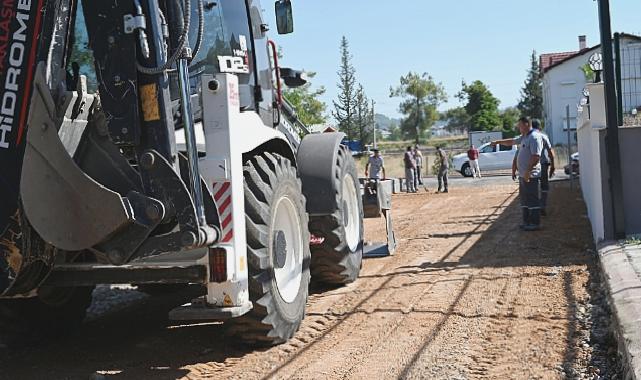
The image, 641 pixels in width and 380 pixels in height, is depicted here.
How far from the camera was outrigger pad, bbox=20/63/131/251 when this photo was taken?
462cm

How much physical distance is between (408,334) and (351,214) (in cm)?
291

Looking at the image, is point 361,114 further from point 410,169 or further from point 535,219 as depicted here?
point 535,219

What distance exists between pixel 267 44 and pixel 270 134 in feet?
6.06

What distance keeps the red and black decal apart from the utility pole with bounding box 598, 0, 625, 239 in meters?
6.40

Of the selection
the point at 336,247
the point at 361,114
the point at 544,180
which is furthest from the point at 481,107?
the point at 336,247

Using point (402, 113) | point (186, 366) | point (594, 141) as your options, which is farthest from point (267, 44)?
point (402, 113)

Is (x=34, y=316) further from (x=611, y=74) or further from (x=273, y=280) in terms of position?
(x=611, y=74)

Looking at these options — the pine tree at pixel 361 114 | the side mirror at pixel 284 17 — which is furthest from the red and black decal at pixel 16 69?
the pine tree at pixel 361 114

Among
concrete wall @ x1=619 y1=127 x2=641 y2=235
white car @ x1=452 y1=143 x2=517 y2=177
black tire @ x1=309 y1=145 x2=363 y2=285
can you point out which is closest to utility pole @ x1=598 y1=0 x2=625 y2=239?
concrete wall @ x1=619 y1=127 x2=641 y2=235

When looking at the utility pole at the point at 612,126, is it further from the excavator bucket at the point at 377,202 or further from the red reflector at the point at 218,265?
the red reflector at the point at 218,265

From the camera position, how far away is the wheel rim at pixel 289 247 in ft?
19.2

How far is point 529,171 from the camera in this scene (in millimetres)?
11281

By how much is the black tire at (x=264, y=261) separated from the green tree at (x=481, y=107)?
68.7 meters

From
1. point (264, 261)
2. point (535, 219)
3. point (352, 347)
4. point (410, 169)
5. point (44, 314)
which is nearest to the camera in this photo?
point (264, 261)
